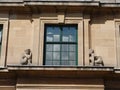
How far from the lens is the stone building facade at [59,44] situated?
18.7 m

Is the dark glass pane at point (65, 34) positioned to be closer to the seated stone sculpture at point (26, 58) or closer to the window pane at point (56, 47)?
the window pane at point (56, 47)

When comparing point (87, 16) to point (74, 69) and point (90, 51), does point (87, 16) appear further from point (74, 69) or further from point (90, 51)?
point (74, 69)

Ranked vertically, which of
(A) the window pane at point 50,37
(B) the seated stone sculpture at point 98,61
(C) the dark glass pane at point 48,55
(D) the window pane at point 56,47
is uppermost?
(A) the window pane at point 50,37

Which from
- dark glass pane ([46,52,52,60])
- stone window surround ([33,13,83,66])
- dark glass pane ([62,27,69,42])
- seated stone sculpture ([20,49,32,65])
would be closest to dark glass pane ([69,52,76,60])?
stone window surround ([33,13,83,66])

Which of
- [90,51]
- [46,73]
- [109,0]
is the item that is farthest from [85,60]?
[109,0]

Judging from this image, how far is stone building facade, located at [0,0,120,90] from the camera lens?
1867 centimetres

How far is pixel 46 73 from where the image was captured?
18781 mm

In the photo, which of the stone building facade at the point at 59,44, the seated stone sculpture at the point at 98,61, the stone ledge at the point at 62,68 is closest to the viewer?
→ the stone ledge at the point at 62,68

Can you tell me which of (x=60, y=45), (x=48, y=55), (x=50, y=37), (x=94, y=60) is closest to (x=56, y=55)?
(x=48, y=55)

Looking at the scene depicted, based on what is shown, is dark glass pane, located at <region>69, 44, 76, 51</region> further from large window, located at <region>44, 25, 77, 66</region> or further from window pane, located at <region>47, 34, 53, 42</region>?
window pane, located at <region>47, 34, 53, 42</region>

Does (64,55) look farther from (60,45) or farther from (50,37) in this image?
(50,37)

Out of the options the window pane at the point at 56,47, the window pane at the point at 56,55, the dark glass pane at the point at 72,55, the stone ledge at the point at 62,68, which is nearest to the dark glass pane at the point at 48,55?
the window pane at the point at 56,55

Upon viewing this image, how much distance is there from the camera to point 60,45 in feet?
65.8

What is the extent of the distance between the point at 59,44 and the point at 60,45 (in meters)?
0.08
